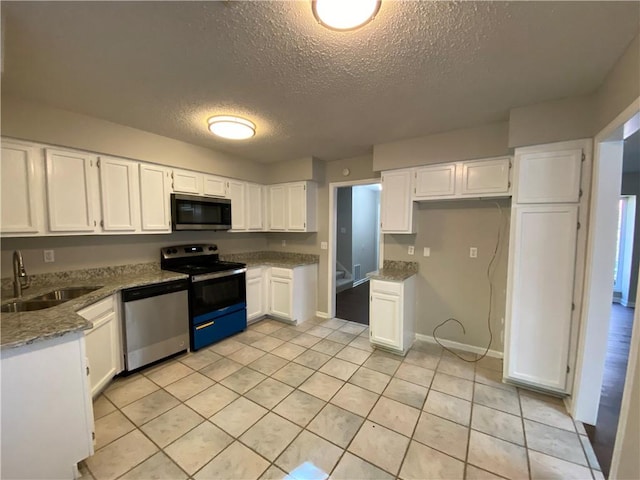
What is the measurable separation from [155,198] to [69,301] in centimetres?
143

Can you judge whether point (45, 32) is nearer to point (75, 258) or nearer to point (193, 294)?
point (75, 258)

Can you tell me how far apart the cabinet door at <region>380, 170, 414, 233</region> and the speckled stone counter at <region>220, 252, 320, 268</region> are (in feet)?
4.79

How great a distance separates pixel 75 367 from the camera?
1.51 metres

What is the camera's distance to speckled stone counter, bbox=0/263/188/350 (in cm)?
137

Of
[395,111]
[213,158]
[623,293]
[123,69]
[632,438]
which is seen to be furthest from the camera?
[623,293]

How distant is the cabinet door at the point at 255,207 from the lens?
163 inches

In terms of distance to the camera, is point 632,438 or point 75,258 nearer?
point 632,438

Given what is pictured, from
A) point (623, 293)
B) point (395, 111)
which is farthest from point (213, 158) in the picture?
point (623, 293)

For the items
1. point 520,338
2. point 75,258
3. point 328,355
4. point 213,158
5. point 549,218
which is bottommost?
point 328,355

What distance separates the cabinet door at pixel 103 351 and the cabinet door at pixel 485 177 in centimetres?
371

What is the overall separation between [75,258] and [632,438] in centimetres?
438

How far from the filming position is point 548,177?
2.17 meters

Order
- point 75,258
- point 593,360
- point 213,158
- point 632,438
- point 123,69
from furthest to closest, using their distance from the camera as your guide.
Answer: point 213,158 < point 75,258 < point 593,360 < point 123,69 < point 632,438

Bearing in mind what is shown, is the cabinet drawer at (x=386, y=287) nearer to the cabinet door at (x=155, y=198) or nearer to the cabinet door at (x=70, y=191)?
the cabinet door at (x=155, y=198)
